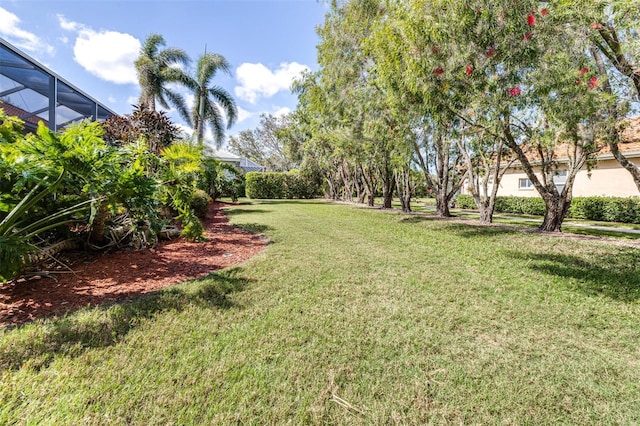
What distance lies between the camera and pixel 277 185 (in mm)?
28781

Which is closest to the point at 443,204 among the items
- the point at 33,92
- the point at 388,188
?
the point at 388,188

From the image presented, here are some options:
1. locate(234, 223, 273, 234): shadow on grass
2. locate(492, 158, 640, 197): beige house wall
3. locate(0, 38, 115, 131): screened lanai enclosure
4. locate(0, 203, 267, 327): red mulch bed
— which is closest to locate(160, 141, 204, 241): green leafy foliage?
locate(0, 203, 267, 327): red mulch bed

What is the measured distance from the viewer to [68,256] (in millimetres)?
4695

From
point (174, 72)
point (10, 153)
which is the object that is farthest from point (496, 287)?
point (174, 72)

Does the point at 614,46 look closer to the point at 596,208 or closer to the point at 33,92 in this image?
the point at 596,208

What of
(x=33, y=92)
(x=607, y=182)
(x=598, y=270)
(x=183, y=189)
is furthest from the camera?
(x=607, y=182)

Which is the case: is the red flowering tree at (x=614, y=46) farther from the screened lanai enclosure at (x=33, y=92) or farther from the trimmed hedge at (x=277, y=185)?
the trimmed hedge at (x=277, y=185)

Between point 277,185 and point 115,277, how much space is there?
82.0 ft

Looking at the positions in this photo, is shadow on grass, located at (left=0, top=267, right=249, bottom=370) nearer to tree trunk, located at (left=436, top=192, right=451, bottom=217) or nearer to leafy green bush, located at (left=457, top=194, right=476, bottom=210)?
tree trunk, located at (left=436, top=192, right=451, bottom=217)

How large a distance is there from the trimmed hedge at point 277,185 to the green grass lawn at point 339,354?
2392cm

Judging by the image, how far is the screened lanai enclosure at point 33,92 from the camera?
11.2 meters

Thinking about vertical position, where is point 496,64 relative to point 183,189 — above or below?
above

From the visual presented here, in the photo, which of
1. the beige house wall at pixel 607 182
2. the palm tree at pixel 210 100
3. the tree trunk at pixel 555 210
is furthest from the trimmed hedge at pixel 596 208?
the palm tree at pixel 210 100

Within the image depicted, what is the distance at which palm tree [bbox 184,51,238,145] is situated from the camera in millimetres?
19797
